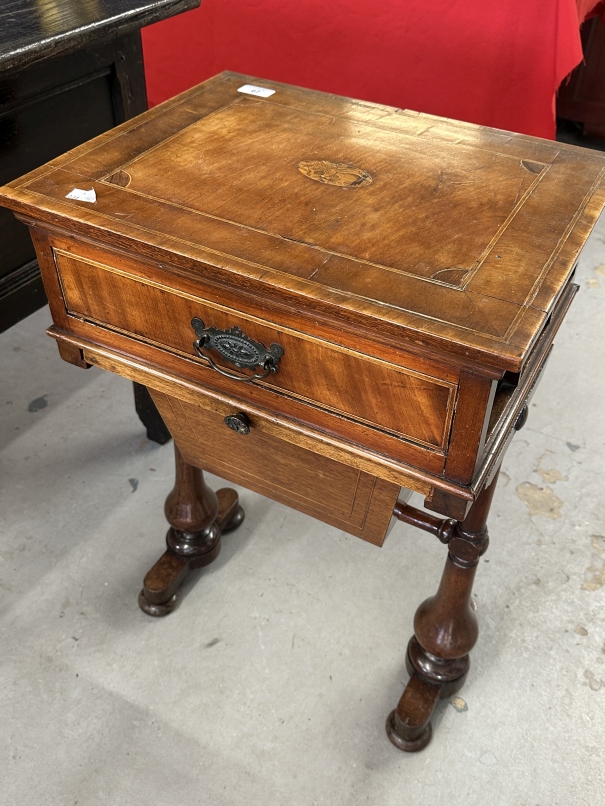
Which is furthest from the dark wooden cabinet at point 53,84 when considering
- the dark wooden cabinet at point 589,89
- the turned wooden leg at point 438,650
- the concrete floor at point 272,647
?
the dark wooden cabinet at point 589,89

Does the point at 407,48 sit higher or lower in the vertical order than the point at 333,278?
lower

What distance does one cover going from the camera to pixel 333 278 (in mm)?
882

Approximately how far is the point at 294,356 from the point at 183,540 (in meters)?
0.80

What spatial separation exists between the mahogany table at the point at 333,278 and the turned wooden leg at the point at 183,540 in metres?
0.26

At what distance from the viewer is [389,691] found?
148 centimetres

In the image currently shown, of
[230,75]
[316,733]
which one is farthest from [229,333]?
[316,733]

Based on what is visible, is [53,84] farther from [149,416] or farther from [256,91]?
[149,416]

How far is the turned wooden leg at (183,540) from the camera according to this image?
5.12 feet

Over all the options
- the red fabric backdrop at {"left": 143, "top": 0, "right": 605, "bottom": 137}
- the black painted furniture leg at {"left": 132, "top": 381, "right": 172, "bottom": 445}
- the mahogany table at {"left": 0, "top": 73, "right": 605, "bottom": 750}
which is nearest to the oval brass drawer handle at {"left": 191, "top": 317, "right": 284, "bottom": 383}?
the mahogany table at {"left": 0, "top": 73, "right": 605, "bottom": 750}

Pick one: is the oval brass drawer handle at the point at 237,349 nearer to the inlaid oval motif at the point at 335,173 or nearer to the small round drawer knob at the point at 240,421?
the small round drawer knob at the point at 240,421

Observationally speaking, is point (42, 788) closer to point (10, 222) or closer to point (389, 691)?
point (389, 691)

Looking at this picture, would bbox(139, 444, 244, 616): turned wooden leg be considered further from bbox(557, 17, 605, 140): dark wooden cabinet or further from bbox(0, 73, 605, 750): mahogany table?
bbox(557, 17, 605, 140): dark wooden cabinet

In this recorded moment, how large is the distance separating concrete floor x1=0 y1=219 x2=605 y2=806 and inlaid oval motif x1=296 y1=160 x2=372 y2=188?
928 mm

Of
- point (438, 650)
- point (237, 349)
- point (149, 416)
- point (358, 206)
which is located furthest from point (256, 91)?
point (438, 650)
